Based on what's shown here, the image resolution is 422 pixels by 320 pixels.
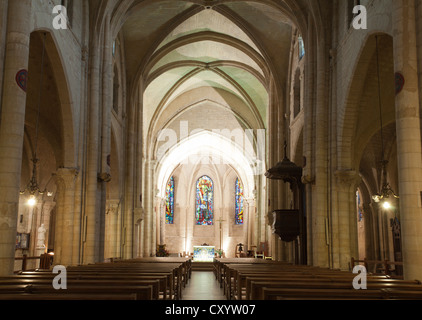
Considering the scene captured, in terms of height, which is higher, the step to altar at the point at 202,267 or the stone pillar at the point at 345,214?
the stone pillar at the point at 345,214

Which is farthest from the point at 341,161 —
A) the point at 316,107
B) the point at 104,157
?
the point at 104,157

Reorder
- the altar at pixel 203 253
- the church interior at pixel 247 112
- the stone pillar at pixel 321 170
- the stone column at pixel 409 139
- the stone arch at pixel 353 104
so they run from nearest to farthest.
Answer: the stone column at pixel 409 139 → the church interior at pixel 247 112 → the stone arch at pixel 353 104 → the stone pillar at pixel 321 170 → the altar at pixel 203 253

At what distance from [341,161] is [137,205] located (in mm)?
13116

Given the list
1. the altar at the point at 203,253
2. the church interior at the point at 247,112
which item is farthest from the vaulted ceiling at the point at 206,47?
the altar at the point at 203,253

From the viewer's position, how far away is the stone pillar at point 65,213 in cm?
1491

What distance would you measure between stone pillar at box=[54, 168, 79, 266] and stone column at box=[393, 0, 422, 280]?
32.2 ft

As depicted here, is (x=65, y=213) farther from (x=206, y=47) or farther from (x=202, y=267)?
(x=206, y=47)

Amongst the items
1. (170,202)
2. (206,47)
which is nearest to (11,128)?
(206,47)

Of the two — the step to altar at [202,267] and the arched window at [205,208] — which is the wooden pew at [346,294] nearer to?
the step to altar at [202,267]

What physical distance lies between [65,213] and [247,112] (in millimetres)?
21702

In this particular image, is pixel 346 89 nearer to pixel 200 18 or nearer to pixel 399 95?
pixel 399 95

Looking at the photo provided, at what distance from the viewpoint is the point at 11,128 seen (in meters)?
9.60

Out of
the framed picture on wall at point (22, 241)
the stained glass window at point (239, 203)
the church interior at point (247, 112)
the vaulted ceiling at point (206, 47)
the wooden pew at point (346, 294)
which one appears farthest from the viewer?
the stained glass window at point (239, 203)

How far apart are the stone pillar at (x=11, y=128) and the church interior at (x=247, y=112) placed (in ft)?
0.09
